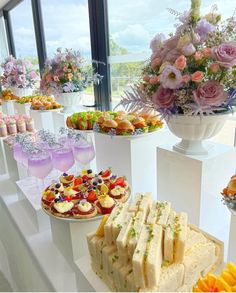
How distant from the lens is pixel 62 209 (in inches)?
29.1

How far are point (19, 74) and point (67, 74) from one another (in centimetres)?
112

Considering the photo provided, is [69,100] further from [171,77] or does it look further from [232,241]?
[232,241]

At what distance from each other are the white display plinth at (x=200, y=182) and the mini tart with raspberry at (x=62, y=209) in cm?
42

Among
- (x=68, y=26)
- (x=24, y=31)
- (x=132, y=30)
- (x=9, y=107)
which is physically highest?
(x=24, y=31)

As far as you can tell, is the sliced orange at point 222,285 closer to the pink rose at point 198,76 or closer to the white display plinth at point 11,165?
the pink rose at point 198,76

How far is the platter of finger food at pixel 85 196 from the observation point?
74 cm

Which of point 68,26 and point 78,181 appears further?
point 68,26

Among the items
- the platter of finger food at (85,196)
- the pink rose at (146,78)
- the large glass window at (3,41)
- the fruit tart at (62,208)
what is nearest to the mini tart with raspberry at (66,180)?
the platter of finger food at (85,196)

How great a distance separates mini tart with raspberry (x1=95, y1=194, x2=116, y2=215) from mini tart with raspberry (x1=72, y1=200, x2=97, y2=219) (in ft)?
0.05

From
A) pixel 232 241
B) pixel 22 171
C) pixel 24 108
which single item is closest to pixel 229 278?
pixel 232 241

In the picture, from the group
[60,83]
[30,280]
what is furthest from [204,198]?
[60,83]

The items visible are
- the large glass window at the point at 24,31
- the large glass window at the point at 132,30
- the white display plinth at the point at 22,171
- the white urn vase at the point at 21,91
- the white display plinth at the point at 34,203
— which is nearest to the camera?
the white display plinth at the point at 34,203

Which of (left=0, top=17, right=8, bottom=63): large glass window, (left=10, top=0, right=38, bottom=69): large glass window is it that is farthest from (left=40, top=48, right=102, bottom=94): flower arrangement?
(left=0, top=17, right=8, bottom=63): large glass window

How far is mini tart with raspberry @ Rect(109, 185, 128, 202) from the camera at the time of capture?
2.59 ft
